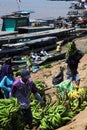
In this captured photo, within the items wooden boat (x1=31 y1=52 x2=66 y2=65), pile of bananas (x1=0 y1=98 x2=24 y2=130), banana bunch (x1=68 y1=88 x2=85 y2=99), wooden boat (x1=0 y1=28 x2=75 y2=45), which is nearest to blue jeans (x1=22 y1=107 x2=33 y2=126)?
pile of bananas (x1=0 y1=98 x2=24 y2=130)

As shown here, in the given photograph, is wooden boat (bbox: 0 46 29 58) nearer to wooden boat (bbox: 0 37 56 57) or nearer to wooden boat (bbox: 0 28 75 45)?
wooden boat (bbox: 0 37 56 57)

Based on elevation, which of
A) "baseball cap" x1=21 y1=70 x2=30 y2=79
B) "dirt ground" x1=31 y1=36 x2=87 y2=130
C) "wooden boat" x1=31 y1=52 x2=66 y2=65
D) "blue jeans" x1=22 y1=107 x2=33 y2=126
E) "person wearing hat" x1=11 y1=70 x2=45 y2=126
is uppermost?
"baseball cap" x1=21 y1=70 x2=30 y2=79

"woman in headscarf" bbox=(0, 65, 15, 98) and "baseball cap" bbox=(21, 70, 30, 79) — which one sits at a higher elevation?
"baseball cap" bbox=(21, 70, 30, 79)

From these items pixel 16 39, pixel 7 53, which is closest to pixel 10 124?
pixel 7 53

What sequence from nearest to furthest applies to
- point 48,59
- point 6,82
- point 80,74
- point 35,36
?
point 6,82, point 80,74, point 48,59, point 35,36

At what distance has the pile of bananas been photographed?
8070mm

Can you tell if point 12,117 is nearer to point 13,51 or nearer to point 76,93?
point 76,93

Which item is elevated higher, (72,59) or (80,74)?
(72,59)

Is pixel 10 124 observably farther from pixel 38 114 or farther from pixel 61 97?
pixel 61 97

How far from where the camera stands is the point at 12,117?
813 cm

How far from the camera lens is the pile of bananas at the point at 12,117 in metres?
8.07

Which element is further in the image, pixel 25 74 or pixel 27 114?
pixel 27 114

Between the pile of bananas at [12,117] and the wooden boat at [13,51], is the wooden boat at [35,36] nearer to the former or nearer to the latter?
the wooden boat at [13,51]

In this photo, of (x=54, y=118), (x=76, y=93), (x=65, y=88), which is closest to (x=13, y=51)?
→ (x=65, y=88)
